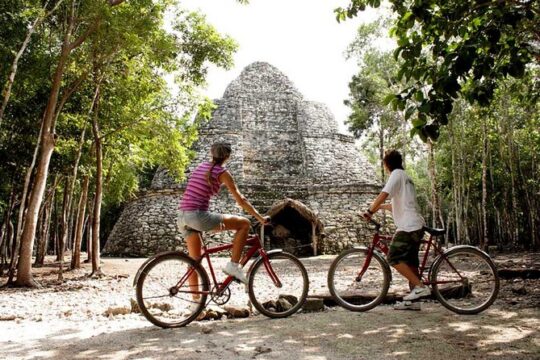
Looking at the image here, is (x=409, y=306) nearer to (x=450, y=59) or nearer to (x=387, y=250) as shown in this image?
(x=387, y=250)

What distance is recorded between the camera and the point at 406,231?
428 centimetres

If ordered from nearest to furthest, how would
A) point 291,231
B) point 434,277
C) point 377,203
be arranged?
point 434,277, point 377,203, point 291,231

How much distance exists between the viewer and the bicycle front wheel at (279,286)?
4.22m

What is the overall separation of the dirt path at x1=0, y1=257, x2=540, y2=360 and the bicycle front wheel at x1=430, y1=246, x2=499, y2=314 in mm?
142

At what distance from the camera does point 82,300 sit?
6707 mm

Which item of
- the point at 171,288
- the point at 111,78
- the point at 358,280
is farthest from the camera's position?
the point at 111,78

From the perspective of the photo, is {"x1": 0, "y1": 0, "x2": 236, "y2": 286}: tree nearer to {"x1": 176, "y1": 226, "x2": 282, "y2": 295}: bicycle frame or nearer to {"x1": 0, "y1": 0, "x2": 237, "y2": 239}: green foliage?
{"x1": 0, "y1": 0, "x2": 237, "y2": 239}: green foliage

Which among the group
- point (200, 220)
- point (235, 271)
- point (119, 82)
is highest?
point (119, 82)

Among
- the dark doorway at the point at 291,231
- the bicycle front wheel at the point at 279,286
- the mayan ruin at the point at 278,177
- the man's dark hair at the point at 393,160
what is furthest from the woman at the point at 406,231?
the dark doorway at the point at 291,231

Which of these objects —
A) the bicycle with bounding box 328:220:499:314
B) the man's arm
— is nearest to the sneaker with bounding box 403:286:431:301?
the bicycle with bounding box 328:220:499:314

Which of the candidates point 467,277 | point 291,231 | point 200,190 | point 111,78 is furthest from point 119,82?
point 291,231

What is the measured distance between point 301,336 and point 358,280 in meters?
1.29

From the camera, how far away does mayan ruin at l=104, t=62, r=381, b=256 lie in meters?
18.2

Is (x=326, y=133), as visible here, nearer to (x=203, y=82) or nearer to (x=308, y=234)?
(x=308, y=234)
